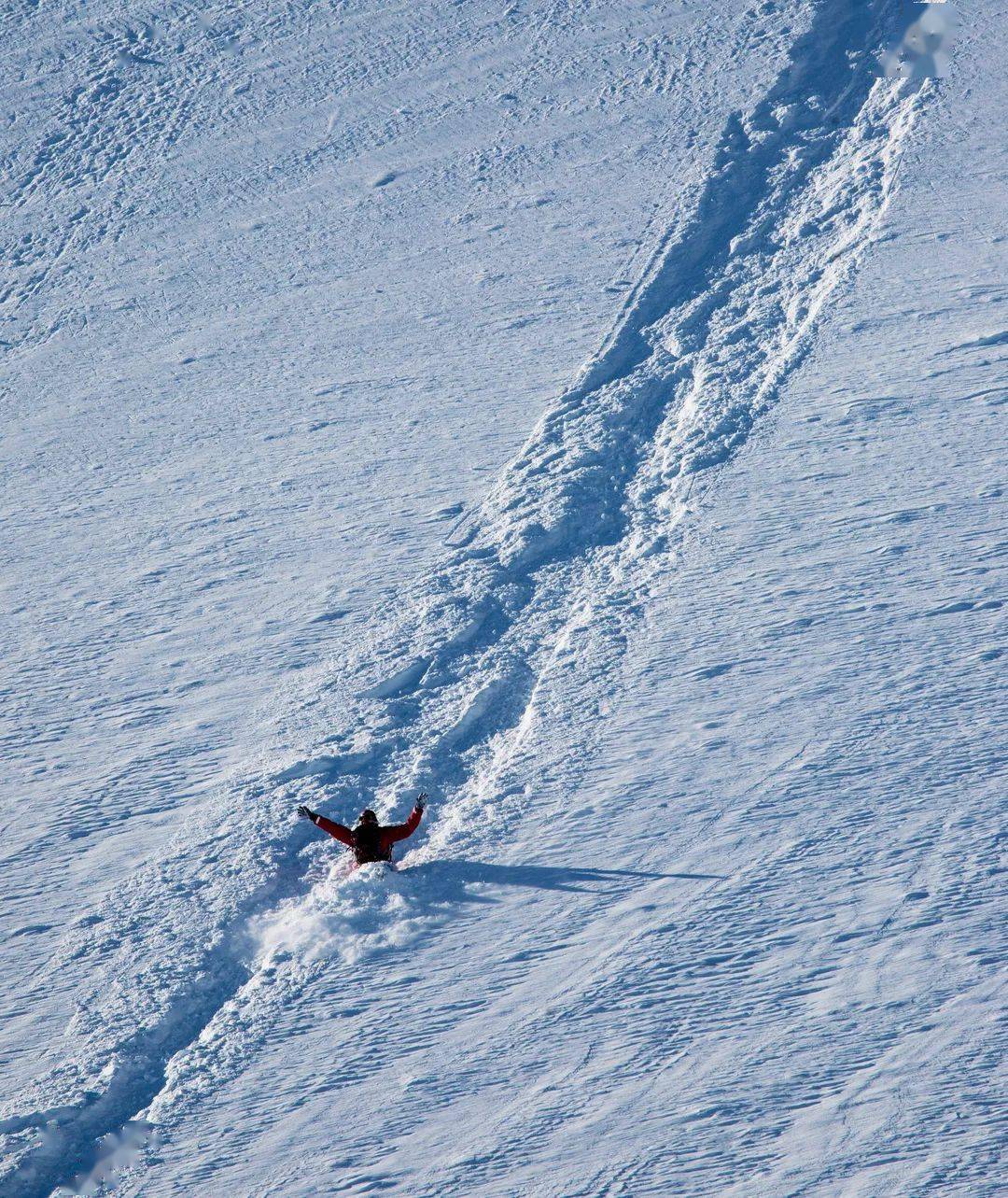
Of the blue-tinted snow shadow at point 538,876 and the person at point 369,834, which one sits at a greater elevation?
the person at point 369,834

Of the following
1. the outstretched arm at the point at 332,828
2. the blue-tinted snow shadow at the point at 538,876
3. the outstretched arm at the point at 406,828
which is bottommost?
the blue-tinted snow shadow at the point at 538,876

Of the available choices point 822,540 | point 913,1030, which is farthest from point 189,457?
point 913,1030

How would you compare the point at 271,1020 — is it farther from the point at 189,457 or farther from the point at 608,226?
the point at 608,226

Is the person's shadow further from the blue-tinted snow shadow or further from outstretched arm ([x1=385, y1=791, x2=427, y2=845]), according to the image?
outstretched arm ([x1=385, y1=791, x2=427, y2=845])

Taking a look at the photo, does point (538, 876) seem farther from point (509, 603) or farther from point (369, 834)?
point (509, 603)

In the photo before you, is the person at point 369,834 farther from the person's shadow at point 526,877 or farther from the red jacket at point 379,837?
the person's shadow at point 526,877

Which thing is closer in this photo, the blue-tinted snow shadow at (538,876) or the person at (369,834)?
the blue-tinted snow shadow at (538,876)

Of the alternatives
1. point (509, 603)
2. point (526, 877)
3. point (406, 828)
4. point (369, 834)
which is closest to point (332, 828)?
point (369, 834)

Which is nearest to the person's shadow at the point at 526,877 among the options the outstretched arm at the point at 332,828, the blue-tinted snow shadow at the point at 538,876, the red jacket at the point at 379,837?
the blue-tinted snow shadow at the point at 538,876
